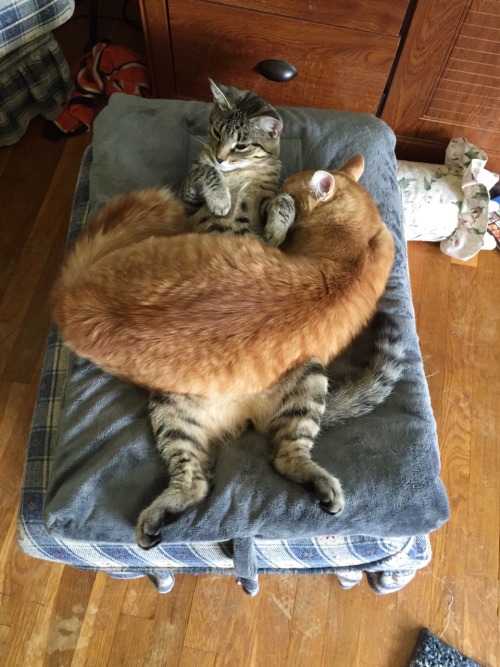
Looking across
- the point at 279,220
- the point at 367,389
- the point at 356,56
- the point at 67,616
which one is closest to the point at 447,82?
the point at 356,56

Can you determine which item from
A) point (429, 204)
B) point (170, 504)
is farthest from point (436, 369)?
point (170, 504)

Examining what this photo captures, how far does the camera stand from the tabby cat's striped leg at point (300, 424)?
1048 mm

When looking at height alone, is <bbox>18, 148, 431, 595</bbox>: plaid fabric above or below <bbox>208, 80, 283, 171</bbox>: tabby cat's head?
below

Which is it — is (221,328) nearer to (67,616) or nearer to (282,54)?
(67,616)

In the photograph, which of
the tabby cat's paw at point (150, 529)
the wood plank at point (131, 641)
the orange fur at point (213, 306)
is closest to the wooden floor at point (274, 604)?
the wood plank at point (131, 641)

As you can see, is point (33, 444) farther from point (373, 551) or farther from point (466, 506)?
point (466, 506)

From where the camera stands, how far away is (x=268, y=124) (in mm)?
1355

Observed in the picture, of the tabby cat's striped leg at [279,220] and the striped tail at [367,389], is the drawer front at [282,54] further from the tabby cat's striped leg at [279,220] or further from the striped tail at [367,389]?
the striped tail at [367,389]

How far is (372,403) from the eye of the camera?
1.18 meters

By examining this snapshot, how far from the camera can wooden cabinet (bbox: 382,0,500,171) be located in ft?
4.69

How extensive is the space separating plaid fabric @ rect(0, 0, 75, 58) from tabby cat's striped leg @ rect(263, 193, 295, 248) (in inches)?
41.6

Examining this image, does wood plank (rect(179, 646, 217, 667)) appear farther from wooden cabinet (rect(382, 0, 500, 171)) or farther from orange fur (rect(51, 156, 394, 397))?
wooden cabinet (rect(382, 0, 500, 171))

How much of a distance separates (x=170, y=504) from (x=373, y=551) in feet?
1.49

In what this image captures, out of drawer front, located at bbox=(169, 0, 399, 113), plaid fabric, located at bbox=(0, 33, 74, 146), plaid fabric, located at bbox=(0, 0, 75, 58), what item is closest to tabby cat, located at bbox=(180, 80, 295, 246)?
drawer front, located at bbox=(169, 0, 399, 113)
